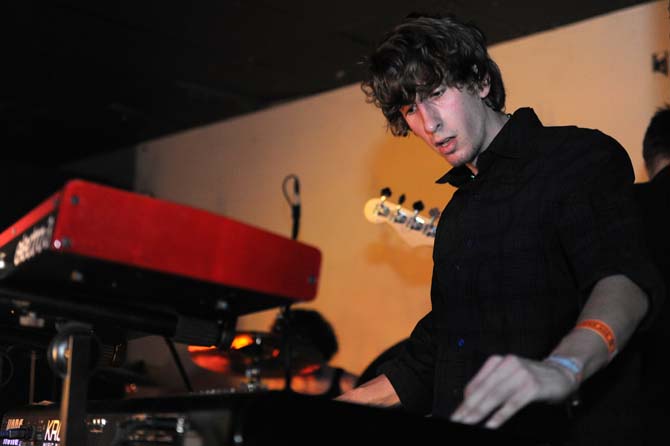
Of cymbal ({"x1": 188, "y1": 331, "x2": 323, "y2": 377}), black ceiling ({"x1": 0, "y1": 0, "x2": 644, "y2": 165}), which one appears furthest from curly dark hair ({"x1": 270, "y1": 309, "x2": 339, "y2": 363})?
black ceiling ({"x1": 0, "y1": 0, "x2": 644, "y2": 165})

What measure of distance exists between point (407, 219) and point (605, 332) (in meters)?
2.58

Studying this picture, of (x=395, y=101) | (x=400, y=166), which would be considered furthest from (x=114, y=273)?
(x=400, y=166)

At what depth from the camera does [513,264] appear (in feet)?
5.26

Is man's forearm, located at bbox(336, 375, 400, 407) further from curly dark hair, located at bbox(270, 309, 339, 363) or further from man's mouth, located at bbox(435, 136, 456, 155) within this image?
curly dark hair, located at bbox(270, 309, 339, 363)

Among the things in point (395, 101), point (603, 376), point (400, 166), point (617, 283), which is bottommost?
point (603, 376)

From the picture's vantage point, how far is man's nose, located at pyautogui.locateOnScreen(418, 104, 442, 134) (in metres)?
1.94

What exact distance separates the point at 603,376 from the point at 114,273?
0.81 meters

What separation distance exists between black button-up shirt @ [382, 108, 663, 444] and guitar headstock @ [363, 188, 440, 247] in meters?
1.93

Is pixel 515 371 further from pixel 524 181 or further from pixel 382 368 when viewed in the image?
pixel 382 368

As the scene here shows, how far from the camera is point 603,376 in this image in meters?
1.52

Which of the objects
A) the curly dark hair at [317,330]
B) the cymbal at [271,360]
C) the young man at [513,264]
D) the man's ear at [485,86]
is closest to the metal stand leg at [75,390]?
the young man at [513,264]

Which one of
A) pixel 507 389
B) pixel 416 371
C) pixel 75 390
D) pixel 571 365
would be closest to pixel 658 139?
pixel 416 371

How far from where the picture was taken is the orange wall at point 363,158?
3873 millimetres

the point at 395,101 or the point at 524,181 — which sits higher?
the point at 395,101
